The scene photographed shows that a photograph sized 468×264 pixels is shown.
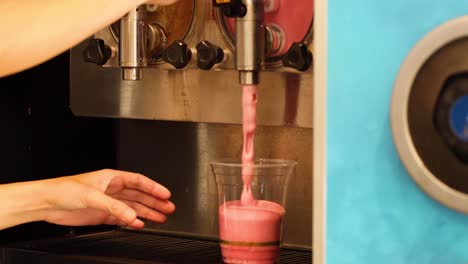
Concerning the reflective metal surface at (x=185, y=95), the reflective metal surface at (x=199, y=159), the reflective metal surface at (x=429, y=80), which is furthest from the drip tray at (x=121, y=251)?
the reflective metal surface at (x=429, y=80)

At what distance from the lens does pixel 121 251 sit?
66.9 inches

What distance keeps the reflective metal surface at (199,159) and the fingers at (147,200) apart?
21cm

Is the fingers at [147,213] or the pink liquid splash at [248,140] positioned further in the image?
the fingers at [147,213]

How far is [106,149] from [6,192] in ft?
1.42

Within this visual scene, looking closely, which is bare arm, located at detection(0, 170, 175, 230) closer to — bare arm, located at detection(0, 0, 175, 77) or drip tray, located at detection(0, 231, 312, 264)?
drip tray, located at detection(0, 231, 312, 264)

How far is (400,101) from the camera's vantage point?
117cm

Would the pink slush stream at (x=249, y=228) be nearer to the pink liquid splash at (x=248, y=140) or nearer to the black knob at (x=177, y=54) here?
the pink liquid splash at (x=248, y=140)

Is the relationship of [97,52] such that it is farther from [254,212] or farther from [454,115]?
[454,115]

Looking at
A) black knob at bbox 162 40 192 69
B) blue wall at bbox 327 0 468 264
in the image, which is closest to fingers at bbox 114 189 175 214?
black knob at bbox 162 40 192 69

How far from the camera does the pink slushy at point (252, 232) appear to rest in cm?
147

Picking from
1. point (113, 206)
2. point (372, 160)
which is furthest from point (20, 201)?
point (372, 160)

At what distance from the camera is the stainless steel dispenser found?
5.28ft

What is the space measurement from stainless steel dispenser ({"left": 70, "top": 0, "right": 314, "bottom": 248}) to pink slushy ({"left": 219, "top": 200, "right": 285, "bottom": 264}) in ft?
0.71

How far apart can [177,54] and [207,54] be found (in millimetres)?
59
